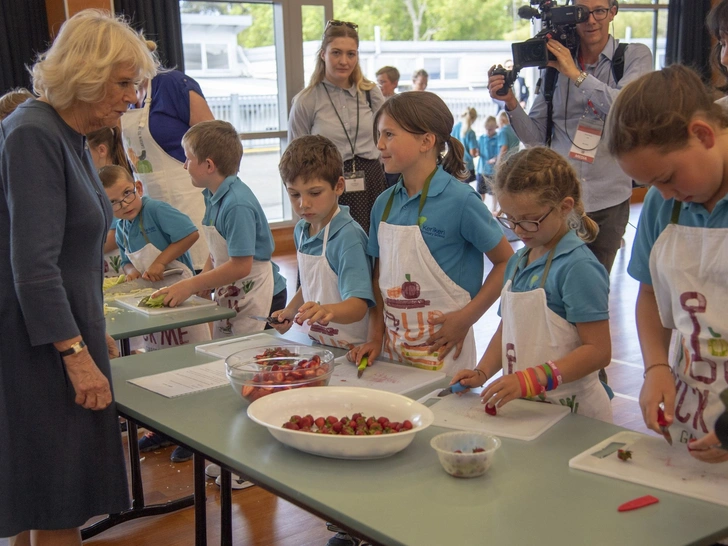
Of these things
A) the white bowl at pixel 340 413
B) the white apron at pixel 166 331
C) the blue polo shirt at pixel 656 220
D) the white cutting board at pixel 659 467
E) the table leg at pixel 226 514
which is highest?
the blue polo shirt at pixel 656 220

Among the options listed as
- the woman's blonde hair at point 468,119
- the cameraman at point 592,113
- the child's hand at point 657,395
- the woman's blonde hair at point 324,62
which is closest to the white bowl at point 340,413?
the child's hand at point 657,395

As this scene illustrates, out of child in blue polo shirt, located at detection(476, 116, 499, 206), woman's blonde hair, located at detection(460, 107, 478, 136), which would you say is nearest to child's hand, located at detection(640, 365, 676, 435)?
child in blue polo shirt, located at detection(476, 116, 499, 206)

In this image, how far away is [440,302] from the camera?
213cm

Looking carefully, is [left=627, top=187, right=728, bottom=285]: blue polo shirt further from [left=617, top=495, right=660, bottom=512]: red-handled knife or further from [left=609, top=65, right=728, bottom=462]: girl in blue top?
[left=617, top=495, right=660, bottom=512]: red-handled knife

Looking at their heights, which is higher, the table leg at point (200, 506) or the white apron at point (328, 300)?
the white apron at point (328, 300)

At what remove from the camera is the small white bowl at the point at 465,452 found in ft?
4.27

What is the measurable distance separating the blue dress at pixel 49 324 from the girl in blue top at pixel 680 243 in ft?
3.61

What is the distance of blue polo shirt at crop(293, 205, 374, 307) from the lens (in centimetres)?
216

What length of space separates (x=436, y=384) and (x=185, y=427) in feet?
1.93

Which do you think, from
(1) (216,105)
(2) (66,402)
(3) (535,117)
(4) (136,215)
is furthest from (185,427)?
(1) (216,105)

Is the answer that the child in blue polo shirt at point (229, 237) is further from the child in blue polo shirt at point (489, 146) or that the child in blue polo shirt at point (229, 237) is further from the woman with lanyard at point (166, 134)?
the child in blue polo shirt at point (489, 146)

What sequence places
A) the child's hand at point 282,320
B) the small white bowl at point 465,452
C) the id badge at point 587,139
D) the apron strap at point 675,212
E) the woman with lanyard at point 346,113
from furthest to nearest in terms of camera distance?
the woman with lanyard at point 346,113
the id badge at point 587,139
the child's hand at point 282,320
the apron strap at point 675,212
the small white bowl at point 465,452

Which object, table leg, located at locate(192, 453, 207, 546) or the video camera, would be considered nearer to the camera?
table leg, located at locate(192, 453, 207, 546)

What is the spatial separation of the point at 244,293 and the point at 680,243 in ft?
5.77
